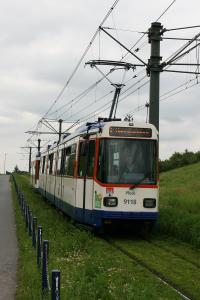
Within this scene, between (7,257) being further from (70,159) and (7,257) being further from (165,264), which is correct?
(70,159)

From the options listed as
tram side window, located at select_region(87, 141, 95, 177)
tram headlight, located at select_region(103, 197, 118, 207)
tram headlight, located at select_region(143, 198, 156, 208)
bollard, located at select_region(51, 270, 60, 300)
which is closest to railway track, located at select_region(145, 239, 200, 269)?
tram headlight, located at select_region(143, 198, 156, 208)

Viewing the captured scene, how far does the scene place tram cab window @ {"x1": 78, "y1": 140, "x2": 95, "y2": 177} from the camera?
53.4ft

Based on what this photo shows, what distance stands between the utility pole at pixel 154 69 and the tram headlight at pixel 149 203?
3.33 metres

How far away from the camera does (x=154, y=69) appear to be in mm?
18281

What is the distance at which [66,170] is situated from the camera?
810 inches

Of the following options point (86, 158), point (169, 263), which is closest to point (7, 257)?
point (169, 263)

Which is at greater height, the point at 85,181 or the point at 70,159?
the point at 70,159

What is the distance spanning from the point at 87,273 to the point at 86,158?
736 cm

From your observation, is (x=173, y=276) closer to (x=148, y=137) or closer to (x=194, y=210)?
(x=148, y=137)

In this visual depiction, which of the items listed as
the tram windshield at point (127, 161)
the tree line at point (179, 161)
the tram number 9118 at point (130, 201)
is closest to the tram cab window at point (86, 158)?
the tram windshield at point (127, 161)

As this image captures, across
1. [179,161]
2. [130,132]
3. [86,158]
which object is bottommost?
[86,158]

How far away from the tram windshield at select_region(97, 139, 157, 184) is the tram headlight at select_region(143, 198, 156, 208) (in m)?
0.48

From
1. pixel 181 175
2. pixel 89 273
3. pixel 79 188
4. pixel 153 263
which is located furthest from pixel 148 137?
pixel 181 175

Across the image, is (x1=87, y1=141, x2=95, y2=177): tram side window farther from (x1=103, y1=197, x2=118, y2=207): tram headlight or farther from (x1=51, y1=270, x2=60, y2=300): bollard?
(x1=51, y1=270, x2=60, y2=300): bollard
